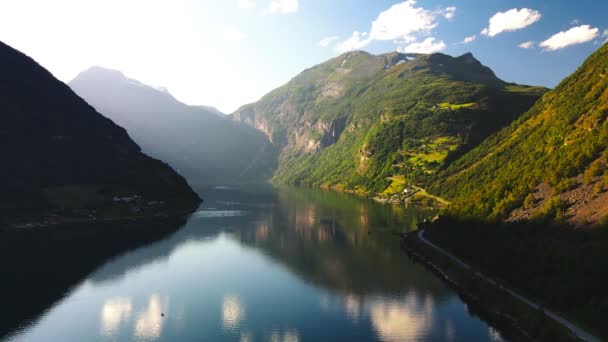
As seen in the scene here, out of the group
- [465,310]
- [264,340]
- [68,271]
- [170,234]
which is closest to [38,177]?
[170,234]

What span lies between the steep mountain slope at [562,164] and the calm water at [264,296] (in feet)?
71.5

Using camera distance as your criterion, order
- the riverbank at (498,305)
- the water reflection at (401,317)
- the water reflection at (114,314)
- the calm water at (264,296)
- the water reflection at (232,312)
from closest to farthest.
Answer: the riverbank at (498,305) < the water reflection at (401,317) < the calm water at (264,296) < the water reflection at (114,314) < the water reflection at (232,312)

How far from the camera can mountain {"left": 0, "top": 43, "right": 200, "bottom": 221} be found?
141 meters

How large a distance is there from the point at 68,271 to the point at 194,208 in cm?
10322

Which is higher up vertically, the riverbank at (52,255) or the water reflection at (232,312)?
the riverbank at (52,255)

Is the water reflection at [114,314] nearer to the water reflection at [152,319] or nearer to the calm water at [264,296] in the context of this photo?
the calm water at [264,296]

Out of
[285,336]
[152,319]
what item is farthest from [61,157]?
[285,336]

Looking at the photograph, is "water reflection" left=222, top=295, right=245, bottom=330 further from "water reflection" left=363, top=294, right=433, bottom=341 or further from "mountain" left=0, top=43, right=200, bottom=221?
"mountain" left=0, top=43, right=200, bottom=221

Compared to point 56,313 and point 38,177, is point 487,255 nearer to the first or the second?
point 56,313

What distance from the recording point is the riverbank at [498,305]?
147 feet

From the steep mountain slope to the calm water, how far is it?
71.5ft

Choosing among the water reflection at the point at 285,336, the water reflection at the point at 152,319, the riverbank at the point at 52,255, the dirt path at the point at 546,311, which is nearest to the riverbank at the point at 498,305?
the dirt path at the point at 546,311

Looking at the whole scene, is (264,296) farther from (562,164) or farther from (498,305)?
(562,164)

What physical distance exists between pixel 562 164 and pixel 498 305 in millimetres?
33900
